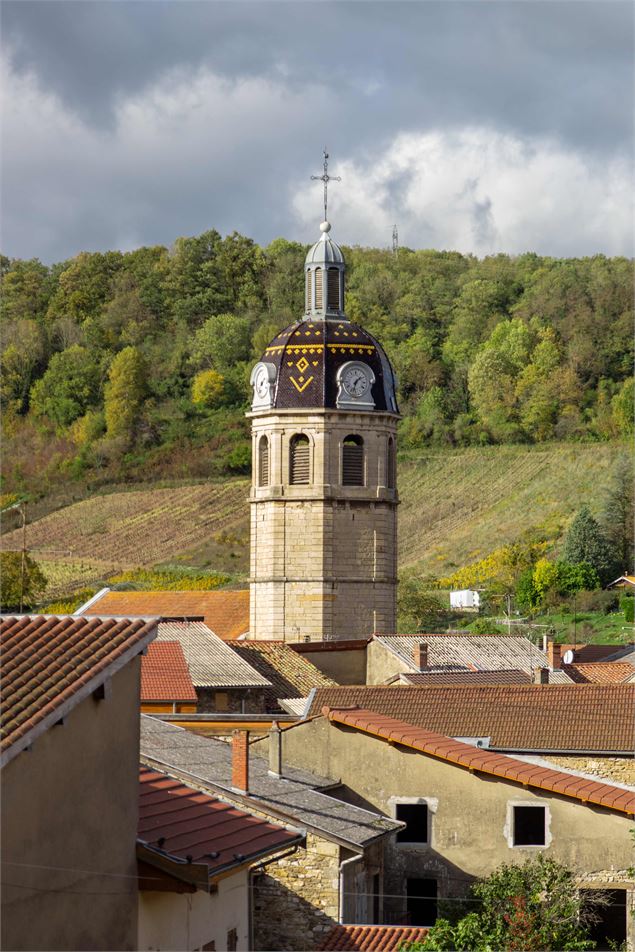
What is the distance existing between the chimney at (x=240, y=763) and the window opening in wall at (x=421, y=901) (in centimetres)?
304

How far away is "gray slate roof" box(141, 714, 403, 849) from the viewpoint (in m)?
20.2

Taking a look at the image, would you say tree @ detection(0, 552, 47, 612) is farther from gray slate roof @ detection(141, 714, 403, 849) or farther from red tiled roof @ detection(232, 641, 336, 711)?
gray slate roof @ detection(141, 714, 403, 849)

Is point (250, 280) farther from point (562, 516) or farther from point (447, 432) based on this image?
point (562, 516)

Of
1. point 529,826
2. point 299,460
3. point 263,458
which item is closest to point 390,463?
point 299,460

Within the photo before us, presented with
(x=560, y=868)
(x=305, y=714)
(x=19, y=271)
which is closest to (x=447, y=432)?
(x=19, y=271)

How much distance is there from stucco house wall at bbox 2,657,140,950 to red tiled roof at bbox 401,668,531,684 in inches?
952

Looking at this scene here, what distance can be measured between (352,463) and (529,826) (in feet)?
73.3

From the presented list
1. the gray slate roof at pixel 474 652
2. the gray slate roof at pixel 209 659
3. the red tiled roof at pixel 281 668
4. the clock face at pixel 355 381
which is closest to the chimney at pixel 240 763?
the gray slate roof at pixel 209 659

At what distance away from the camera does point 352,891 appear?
20.6 m

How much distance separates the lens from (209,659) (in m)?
38.8

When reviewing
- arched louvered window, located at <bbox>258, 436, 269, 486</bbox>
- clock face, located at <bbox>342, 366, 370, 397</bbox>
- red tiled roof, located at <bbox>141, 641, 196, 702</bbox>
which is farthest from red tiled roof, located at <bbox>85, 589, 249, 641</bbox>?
red tiled roof, located at <bbox>141, 641, 196, 702</bbox>

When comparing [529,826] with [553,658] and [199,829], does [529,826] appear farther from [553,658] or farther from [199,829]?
[553,658]

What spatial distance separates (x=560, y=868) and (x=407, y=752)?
288 centimetres

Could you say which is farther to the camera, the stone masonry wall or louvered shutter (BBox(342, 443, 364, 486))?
louvered shutter (BBox(342, 443, 364, 486))
